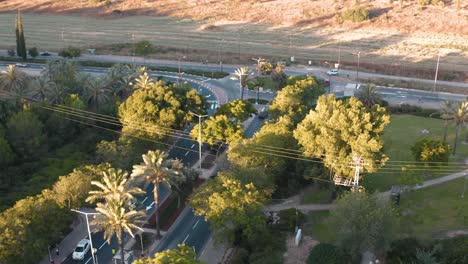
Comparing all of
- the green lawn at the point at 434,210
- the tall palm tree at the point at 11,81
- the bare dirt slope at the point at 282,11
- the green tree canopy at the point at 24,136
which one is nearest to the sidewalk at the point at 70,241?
the green tree canopy at the point at 24,136

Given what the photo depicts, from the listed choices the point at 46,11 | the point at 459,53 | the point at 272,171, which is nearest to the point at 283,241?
the point at 272,171

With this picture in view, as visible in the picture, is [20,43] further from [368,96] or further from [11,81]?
[368,96]

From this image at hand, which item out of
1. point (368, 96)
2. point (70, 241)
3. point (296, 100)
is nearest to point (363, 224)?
point (70, 241)

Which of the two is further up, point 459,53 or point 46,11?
point 46,11

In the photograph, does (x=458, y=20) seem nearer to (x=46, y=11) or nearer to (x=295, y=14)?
(x=295, y=14)

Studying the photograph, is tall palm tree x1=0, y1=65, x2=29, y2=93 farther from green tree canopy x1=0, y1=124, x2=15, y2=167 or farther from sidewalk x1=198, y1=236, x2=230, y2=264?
sidewalk x1=198, y1=236, x2=230, y2=264

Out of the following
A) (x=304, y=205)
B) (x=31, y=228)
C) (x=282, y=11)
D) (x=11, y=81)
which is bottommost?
(x=304, y=205)
